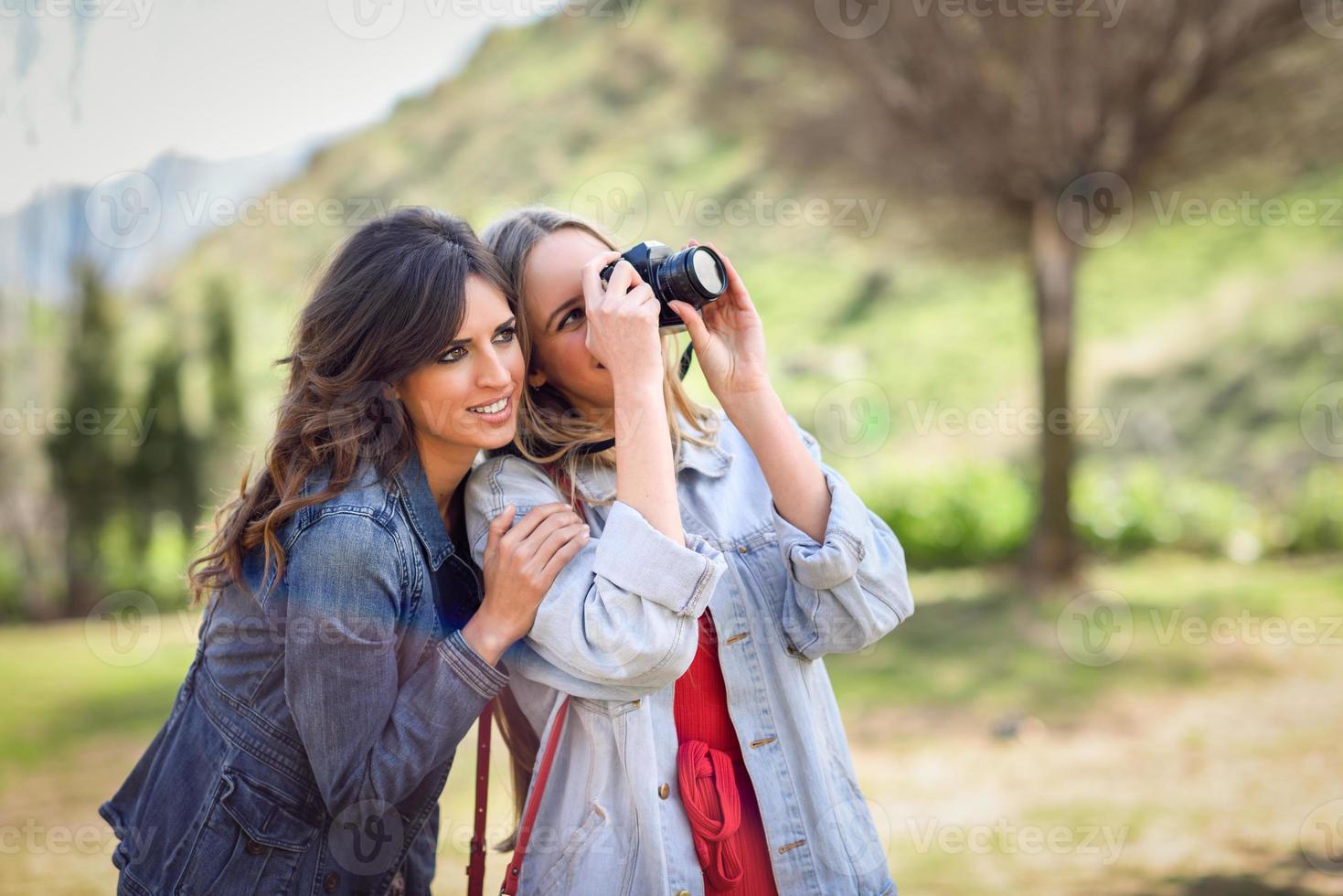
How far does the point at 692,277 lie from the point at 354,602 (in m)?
0.74

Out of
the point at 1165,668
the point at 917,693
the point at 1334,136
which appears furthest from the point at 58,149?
the point at 1334,136

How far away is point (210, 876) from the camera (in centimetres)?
166

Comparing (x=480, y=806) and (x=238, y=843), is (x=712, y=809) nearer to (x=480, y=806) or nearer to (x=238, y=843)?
(x=480, y=806)

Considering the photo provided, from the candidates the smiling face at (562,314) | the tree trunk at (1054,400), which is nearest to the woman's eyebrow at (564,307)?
the smiling face at (562,314)

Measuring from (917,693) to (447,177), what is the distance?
13.3m

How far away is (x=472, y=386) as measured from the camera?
172 centimetres

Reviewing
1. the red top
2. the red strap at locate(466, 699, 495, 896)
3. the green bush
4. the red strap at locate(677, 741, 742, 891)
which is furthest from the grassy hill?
the red strap at locate(677, 741, 742, 891)

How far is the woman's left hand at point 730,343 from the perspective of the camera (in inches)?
71.2

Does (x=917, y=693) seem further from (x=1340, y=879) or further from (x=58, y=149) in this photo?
(x=58, y=149)

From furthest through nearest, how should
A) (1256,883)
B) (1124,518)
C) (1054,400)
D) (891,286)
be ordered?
(891,286), (1124,518), (1054,400), (1256,883)

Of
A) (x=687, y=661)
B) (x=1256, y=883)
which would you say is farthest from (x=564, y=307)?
(x=1256, y=883)

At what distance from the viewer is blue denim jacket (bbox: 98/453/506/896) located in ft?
5.12

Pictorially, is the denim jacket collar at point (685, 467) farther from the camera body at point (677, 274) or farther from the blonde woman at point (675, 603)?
the camera body at point (677, 274)

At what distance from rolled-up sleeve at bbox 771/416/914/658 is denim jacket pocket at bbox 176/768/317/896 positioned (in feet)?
2.92
